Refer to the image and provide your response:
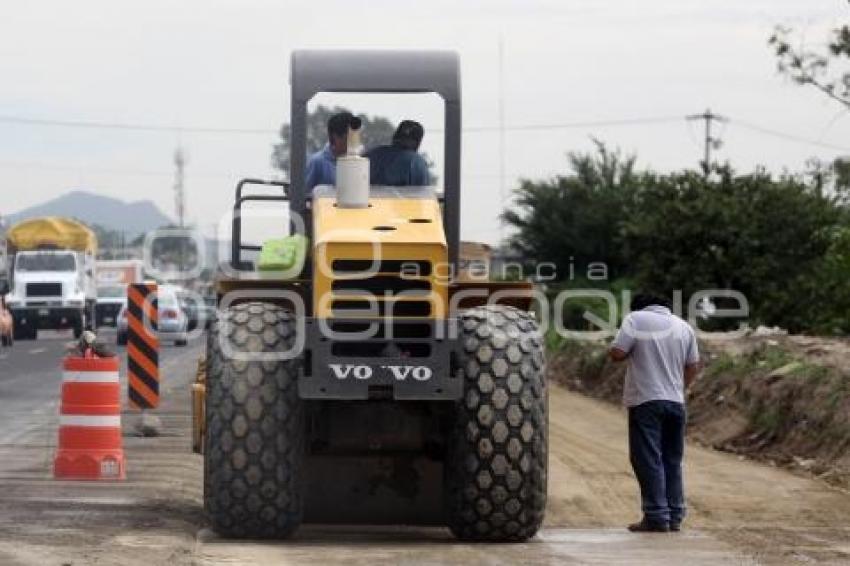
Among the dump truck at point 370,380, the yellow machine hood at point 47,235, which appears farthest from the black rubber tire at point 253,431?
the yellow machine hood at point 47,235

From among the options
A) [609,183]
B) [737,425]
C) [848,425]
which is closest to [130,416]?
[737,425]

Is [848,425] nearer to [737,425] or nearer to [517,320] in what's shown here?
[737,425]

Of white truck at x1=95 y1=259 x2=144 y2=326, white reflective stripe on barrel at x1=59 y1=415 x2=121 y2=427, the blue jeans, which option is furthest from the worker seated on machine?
white truck at x1=95 y1=259 x2=144 y2=326

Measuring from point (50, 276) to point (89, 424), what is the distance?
46.1 m

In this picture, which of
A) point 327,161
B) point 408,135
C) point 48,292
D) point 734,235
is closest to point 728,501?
point 408,135

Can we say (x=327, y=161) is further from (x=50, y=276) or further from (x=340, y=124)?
(x=50, y=276)

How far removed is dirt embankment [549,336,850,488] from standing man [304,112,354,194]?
22.9 feet

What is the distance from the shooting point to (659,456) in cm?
1448

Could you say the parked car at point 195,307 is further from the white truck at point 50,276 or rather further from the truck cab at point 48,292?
the truck cab at point 48,292

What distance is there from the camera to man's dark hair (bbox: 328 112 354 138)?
532 inches

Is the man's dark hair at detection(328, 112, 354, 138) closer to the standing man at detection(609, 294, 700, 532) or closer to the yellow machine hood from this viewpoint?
the standing man at detection(609, 294, 700, 532)

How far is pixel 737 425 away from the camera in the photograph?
23.9 metres

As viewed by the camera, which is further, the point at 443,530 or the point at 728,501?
the point at 728,501

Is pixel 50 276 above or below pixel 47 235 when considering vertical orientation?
below
